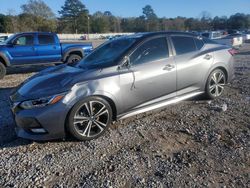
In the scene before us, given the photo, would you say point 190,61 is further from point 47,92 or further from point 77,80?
point 47,92

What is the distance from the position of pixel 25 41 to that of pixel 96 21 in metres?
106

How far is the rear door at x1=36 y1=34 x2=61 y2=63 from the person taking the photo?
40.5 feet

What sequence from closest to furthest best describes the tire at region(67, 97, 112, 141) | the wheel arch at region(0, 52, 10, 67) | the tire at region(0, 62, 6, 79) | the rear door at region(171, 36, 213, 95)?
the tire at region(67, 97, 112, 141) < the rear door at region(171, 36, 213, 95) < the tire at region(0, 62, 6, 79) < the wheel arch at region(0, 52, 10, 67)

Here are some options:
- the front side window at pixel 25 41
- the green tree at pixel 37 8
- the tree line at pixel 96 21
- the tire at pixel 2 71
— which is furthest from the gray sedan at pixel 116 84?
the green tree at pixel 37 8

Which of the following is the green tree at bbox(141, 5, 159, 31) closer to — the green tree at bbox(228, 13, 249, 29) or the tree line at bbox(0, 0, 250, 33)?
the tree line at bbox(0, 0, 250, 33)

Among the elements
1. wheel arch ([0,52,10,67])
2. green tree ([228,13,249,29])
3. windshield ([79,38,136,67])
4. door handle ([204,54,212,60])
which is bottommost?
wheel arch ([0,52,10,67])

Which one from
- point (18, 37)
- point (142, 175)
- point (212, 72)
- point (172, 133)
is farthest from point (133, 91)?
point (18, 37)

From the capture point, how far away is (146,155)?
4230mm

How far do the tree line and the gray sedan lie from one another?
88.5 m

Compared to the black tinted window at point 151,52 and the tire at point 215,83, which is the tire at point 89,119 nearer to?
the black tinted window at point 151,52

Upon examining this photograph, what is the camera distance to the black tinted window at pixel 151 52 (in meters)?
5.38

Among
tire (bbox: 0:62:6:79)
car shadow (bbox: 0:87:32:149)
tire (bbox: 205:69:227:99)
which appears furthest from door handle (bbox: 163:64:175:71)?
tire (bbox: 0:62:6:79)

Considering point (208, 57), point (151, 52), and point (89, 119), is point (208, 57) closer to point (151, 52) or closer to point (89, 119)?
point (151, 52)

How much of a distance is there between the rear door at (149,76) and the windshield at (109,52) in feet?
0.87
